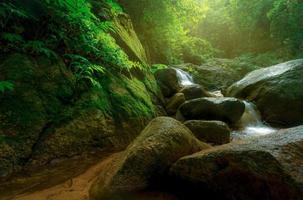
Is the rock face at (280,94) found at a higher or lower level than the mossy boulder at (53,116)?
higher

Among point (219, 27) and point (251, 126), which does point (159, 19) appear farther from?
point (219, 27)

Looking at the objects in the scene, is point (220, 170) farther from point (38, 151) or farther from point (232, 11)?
point (232, 11)

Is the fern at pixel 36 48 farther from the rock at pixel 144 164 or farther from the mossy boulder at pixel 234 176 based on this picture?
the mossy boulder at pixel 234 176

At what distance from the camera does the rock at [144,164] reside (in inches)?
93.5

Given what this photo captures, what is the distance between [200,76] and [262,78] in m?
4.77

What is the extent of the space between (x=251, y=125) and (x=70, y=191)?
16.6 feet

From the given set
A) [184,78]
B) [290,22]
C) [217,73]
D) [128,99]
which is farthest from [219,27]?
[128,99]

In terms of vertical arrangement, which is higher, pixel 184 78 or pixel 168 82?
pixel 184 78

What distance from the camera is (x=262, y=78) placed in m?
7.29

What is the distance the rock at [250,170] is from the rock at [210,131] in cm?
208

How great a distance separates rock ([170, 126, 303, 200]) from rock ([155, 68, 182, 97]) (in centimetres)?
585

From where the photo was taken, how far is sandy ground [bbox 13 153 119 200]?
230cm

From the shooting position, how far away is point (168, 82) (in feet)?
27.8

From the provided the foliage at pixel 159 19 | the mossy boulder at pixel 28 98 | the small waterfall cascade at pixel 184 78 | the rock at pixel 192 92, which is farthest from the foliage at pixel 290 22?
the mossy boulder at pixel 28 98
